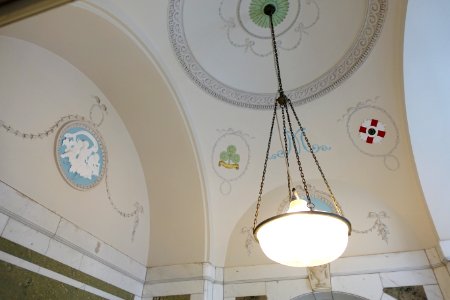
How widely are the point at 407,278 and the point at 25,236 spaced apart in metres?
4.98

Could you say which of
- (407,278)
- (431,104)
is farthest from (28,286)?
(431,104)

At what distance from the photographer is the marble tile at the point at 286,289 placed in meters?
5.07

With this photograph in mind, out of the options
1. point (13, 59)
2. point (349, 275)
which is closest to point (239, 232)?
point (349, 275)

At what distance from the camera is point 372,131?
524 centimetres

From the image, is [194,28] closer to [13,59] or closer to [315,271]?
[13,59]

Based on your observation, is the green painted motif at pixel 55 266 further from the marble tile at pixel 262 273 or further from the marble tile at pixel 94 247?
the marble tile at pixel 262 273

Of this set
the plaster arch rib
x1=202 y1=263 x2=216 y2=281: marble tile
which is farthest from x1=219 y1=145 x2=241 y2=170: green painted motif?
x1=202 y1=263 x2=216 y2=281: marble tile

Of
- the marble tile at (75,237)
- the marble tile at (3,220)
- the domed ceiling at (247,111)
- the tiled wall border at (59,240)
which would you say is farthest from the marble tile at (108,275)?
the marble tile at (3,220)

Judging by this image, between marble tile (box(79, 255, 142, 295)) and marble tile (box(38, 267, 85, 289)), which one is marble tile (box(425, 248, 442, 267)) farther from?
marble tile (box(38, 267, 85, 289))

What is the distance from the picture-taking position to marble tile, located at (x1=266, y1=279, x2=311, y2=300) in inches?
199

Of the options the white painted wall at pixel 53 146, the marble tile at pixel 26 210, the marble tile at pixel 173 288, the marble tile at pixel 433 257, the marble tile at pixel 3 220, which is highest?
the white painted wall at pixel 53 146

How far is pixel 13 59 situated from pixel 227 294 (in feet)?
14.4

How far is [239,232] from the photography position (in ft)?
18.9

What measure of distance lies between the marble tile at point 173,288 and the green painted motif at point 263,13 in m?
4.03
